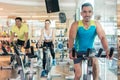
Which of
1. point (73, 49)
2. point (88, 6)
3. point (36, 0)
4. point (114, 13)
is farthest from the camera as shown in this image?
point (36, 0)

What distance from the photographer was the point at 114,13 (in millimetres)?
3922

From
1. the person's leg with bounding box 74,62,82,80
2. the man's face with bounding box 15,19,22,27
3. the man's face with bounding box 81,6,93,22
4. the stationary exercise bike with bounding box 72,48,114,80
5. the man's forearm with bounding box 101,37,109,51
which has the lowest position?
the person's leg with bounding box 74,62,82,80

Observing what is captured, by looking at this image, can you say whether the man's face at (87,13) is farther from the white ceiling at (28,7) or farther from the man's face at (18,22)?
the white ceiling at (28,7)

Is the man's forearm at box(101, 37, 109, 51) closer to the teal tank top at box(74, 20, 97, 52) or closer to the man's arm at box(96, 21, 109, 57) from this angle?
the man's arm at box(96, 21, 109, 57)

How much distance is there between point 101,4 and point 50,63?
289 cm

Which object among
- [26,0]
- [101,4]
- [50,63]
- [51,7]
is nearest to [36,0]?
[26,0]

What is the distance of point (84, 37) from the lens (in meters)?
3.51

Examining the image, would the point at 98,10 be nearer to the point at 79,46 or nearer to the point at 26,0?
the point at 79,46

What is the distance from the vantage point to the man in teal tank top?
11.4ft

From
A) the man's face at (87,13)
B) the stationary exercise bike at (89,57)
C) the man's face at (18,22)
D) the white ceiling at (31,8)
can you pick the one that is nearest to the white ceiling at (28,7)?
the white ceiling at (31,8)

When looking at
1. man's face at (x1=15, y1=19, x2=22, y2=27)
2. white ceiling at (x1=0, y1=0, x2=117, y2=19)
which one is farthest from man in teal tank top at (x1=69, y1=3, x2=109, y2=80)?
white ceiling at (x1=0, y1=0, x2=117, y2=19)

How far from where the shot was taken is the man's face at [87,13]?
139 inches

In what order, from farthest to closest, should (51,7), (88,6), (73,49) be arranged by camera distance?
(51,7) < (88,6) < (73,49)

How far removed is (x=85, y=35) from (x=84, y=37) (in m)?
0.04
